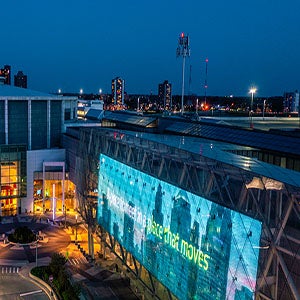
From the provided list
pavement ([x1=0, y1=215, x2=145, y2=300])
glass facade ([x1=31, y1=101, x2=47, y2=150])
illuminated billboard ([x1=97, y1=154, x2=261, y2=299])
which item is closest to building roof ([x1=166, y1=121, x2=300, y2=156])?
illuminated billboard ([x1=97, y1=154, x2=261, y2=299])

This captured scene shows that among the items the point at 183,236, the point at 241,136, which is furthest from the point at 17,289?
the point at 241,136

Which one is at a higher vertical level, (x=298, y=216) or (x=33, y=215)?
(x=298, y=216)

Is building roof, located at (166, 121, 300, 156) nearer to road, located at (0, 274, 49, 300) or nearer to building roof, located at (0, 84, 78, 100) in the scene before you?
building roof, located at (0, 84, 78, 100)

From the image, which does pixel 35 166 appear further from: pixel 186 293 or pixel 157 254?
pixel 186 293

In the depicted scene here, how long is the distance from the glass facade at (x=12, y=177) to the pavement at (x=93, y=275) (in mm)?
12633

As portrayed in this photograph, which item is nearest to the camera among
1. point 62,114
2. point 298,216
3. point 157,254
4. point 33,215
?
point 298,216

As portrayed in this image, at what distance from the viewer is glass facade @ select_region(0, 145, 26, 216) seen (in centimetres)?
6758

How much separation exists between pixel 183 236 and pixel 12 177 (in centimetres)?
4372

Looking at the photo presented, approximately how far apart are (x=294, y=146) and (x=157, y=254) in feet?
57.5

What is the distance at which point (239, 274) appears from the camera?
947 inches

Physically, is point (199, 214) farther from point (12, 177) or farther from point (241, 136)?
point (12, 177)

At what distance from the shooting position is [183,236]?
30234 millimetres

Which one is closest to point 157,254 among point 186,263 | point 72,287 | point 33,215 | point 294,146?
point 186,263

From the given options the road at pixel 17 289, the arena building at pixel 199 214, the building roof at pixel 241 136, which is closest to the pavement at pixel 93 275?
the road at pixel 17 289
